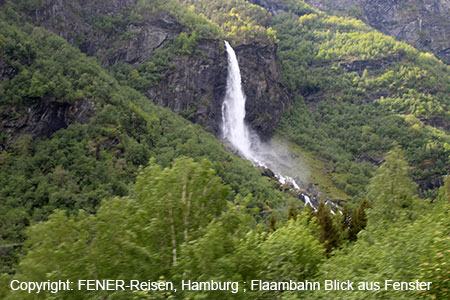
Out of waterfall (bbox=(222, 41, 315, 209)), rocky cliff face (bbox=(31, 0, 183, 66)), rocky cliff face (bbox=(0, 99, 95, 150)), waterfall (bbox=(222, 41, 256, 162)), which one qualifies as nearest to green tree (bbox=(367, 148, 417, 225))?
rocky cliff face (bbox=(0, 99, 95, 150))

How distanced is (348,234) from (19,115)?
49959 millimetres

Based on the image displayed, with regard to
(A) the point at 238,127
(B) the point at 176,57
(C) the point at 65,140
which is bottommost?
(C) the point at 65,140

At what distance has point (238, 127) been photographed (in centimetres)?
10731

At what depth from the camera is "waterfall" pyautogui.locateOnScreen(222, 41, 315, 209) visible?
10431 cm

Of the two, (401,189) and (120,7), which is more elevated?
(120,7)

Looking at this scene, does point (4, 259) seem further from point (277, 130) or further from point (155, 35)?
point (277, 130)

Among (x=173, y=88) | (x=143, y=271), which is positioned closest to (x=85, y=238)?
(x=143, y=271)

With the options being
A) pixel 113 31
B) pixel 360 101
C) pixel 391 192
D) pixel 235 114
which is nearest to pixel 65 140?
pixel 391 192

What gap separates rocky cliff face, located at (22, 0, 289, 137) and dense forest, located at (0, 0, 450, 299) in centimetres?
51

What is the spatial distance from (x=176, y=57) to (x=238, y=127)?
25691mm

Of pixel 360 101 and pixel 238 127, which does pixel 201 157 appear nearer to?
pixel 238 127

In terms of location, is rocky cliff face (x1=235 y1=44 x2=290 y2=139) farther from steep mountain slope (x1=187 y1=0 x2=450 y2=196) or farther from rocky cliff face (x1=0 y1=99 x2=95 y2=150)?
rocky cliff face (x1=0 y1=99 x2=95 y2=150)

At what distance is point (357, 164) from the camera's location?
4589 inches

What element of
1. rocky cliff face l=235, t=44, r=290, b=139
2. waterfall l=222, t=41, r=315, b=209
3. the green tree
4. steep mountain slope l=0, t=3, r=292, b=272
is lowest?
the green tree
